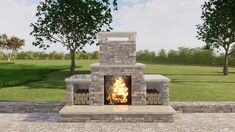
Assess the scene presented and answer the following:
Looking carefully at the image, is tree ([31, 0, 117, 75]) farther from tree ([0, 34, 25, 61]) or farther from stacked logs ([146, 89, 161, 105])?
tree ([0, 34, 25, 61])

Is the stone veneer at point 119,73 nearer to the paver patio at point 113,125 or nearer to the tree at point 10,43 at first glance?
the paver patio at point 113,125

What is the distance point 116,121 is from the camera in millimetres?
15414

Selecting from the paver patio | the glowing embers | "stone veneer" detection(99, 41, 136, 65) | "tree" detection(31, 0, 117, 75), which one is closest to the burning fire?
the glowing embers

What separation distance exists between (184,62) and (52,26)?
45.5 m

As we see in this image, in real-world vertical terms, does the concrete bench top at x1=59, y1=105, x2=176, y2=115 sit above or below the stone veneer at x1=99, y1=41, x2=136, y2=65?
below

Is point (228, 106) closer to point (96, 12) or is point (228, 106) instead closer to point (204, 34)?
point (96, 12)

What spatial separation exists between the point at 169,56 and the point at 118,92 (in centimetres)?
6601

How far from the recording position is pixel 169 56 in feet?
269

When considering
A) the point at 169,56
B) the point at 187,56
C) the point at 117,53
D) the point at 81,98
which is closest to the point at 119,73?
the point at 117,53

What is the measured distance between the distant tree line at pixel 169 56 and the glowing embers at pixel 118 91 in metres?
48.5

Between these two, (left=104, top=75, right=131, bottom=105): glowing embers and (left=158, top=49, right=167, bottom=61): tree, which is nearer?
(left=104, top=75, right=131, bottom=105): glowing embers

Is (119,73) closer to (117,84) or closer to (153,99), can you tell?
(117,84)

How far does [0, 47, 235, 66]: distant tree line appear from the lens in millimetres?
71375

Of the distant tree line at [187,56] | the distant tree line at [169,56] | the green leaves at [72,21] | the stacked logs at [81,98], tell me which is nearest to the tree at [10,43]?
the distant tree line at [169,56]
